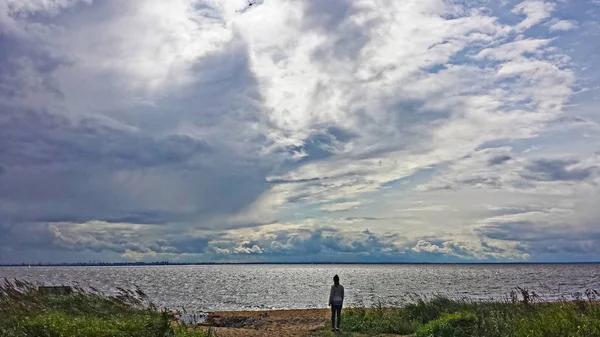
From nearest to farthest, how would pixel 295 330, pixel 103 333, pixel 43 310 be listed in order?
1. pixel 103 333
2. pixel 43 310
3. pixel 295 330

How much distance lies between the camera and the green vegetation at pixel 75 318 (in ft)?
47.2

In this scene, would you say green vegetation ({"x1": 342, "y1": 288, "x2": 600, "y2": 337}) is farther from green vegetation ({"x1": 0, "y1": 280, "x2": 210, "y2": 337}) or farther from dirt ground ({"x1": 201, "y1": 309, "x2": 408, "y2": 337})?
green vegetation ({"x1": 0, "y1": 280, "x2": 210, "y2": 337})

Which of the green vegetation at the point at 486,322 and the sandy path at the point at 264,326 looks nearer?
the green vegetation at the point at 486,322

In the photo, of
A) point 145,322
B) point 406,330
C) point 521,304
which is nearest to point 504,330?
point 406,330

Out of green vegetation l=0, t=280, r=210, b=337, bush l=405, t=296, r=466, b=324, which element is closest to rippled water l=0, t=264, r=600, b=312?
bush l=405, t=296, r=466, b=324

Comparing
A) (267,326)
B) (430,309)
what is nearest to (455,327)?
(430,309)

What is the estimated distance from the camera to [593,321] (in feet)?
50.4

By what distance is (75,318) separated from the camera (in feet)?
56.1

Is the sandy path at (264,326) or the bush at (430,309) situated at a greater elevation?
the bush at (430,309)

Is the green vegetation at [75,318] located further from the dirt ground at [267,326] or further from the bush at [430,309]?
the bush at [430,309]

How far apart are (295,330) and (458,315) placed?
7.37 metres

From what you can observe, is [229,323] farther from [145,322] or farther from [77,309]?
[145,322]

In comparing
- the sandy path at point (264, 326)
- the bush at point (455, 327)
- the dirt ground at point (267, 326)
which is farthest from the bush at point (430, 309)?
the bush at point (455, 327)

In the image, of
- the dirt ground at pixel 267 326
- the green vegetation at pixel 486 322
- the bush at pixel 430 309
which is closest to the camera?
the green vegetation at pixel 486 322
